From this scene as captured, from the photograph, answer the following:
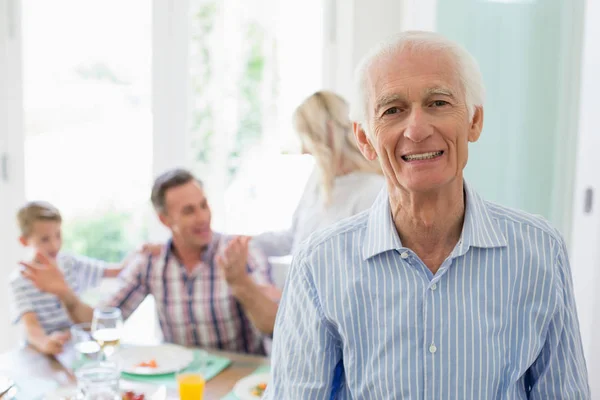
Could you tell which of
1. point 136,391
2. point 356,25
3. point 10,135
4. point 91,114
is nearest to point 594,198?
point 356,25

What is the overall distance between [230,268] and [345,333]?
95cm

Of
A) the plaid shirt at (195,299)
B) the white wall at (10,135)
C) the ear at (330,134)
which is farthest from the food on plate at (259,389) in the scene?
the white wall at (10,135)

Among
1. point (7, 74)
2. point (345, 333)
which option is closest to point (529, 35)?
point (345, 333)

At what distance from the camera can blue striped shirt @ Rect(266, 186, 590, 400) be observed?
3.53ft

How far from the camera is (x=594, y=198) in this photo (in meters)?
2.56

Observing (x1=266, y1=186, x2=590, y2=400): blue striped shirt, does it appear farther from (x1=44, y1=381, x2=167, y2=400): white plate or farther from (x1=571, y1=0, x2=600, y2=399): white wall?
(x1=571, y1=0, x2=600, y2=399): white wall

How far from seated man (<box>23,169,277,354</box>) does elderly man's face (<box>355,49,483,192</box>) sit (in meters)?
1.14

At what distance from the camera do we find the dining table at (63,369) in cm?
175

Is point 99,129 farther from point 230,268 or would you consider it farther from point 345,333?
point 345,333

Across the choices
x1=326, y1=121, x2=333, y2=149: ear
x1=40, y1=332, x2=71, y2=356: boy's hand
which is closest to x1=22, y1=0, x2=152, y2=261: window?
x1=326, y1=121, x2=333, y2=149: ear

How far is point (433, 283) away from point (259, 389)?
2.58ft

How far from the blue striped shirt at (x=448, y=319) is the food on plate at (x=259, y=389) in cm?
54

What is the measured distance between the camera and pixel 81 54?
3396mm

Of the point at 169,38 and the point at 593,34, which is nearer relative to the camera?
the point at 593,34
